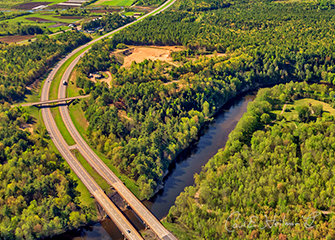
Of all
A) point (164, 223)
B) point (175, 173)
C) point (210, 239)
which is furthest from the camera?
point (175, 173)

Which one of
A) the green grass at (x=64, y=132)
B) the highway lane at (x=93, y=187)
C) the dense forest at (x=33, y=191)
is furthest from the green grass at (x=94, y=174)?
the green grass at (x=64, y=132)

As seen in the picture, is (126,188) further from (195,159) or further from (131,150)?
(195,159)

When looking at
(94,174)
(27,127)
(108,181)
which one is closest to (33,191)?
(94,174)

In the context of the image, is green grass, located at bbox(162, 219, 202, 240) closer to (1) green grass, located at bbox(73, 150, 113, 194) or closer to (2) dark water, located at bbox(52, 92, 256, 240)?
(2) dark water, located at bbox(52, 92, 256, 240)

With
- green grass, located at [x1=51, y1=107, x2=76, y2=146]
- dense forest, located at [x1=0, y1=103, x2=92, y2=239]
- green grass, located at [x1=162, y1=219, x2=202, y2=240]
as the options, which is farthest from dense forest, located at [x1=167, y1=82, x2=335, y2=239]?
green grass, located at [x1=51, y1=107, x2=76, y2=146]

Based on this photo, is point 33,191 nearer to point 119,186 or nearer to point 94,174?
point 94,174

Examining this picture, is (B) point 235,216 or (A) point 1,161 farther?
(A) point 1,161

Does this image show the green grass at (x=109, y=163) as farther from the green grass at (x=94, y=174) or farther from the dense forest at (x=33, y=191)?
the dense forest at (x=33, y=191)

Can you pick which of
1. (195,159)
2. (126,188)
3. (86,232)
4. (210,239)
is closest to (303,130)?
(195,159)
